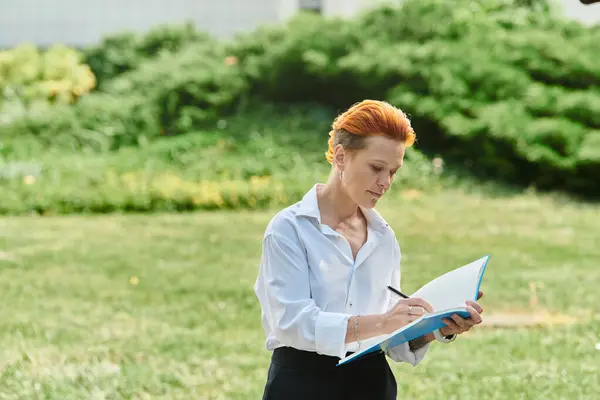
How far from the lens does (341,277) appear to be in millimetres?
2904

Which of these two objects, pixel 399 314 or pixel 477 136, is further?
pixel 477 136

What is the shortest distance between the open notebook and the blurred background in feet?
8.05

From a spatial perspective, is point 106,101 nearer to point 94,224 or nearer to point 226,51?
point 226,51

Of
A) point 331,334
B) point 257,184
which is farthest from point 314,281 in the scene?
point 257,184

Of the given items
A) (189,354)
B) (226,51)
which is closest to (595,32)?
(226,51)

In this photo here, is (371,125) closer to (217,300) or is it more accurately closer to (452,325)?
(452,325)

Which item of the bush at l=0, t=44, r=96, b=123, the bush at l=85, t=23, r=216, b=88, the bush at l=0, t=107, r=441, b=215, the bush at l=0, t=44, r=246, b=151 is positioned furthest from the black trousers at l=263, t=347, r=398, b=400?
the bush at l=85, t=23, r=216, b=88

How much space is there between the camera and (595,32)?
14.3m

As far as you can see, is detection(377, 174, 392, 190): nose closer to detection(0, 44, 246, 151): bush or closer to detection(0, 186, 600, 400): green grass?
detection(0, 186, 600, 400): green grass

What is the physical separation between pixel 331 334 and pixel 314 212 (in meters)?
0.38

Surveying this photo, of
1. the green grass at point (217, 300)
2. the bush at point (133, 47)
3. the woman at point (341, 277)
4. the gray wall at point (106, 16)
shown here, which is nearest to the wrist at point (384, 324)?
the woman at point (341, 277)

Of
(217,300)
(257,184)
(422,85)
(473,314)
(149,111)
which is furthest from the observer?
(149,111)

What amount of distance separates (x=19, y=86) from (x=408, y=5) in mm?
Answer: 7434

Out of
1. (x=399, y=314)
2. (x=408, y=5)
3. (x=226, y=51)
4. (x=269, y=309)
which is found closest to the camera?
(x=399, y=314)
